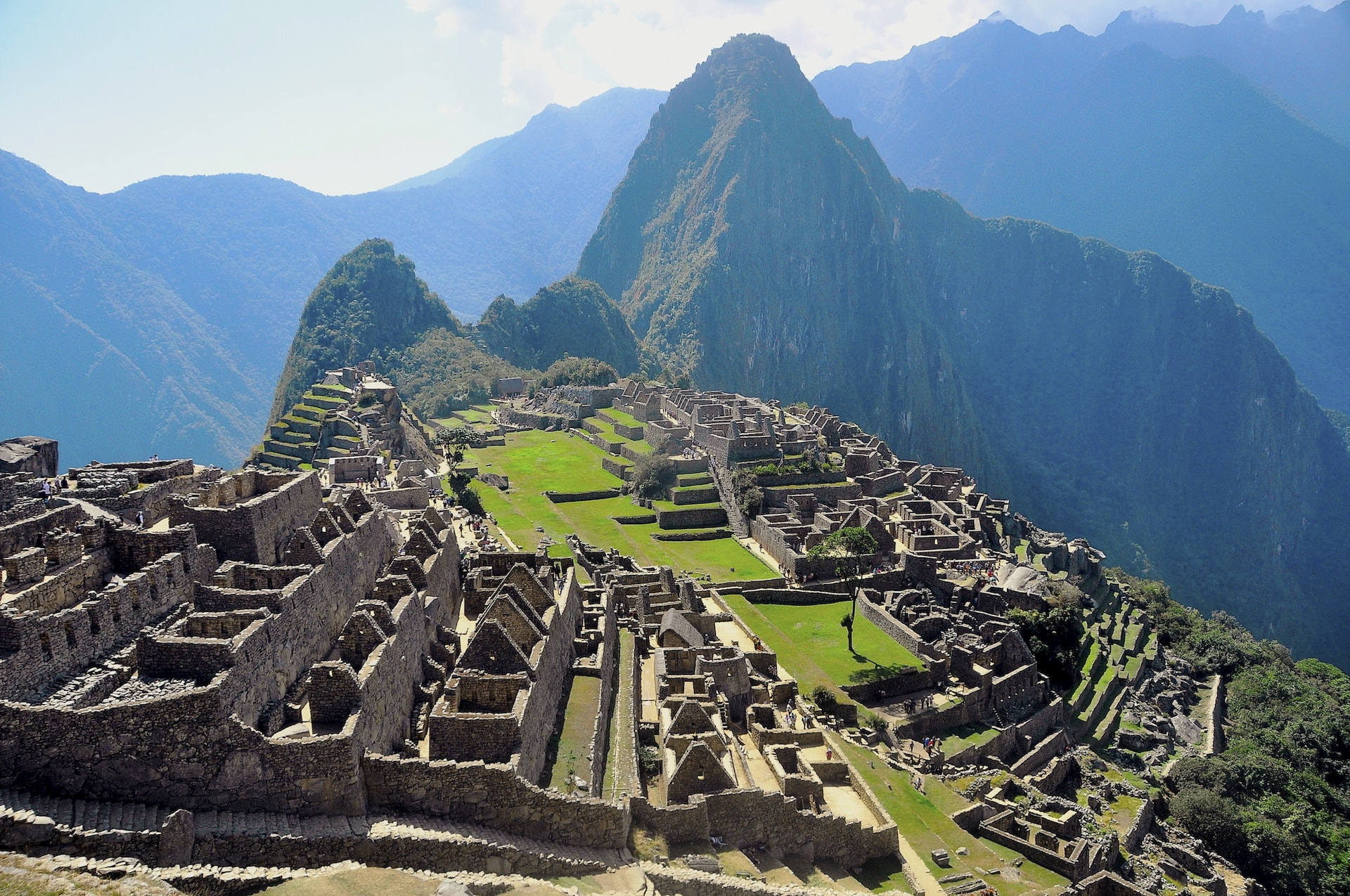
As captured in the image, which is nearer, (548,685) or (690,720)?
(548,685)

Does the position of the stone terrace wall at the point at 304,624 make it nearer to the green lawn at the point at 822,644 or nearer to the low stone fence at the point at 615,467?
the green lawn at the point at 822,644

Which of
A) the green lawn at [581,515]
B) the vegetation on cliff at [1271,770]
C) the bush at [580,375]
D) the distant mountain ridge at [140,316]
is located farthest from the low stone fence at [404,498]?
the bush at [580,375]

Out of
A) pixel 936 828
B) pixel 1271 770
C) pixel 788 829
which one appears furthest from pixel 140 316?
pixel 1271 770

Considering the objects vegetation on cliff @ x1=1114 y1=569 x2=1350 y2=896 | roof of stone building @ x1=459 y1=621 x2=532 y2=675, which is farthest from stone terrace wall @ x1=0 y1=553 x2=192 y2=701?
vegetation on cliff @ x1=1114 y1=569 x2=1350 y2=896

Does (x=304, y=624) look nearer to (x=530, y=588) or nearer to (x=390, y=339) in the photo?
(x=530, y=588)

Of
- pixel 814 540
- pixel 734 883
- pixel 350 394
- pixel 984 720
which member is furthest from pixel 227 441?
pixel 734 883

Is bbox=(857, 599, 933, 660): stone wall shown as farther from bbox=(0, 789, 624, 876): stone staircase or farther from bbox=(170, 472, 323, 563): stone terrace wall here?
bbox=(170, 472, 323, 563): stone terrace wall
